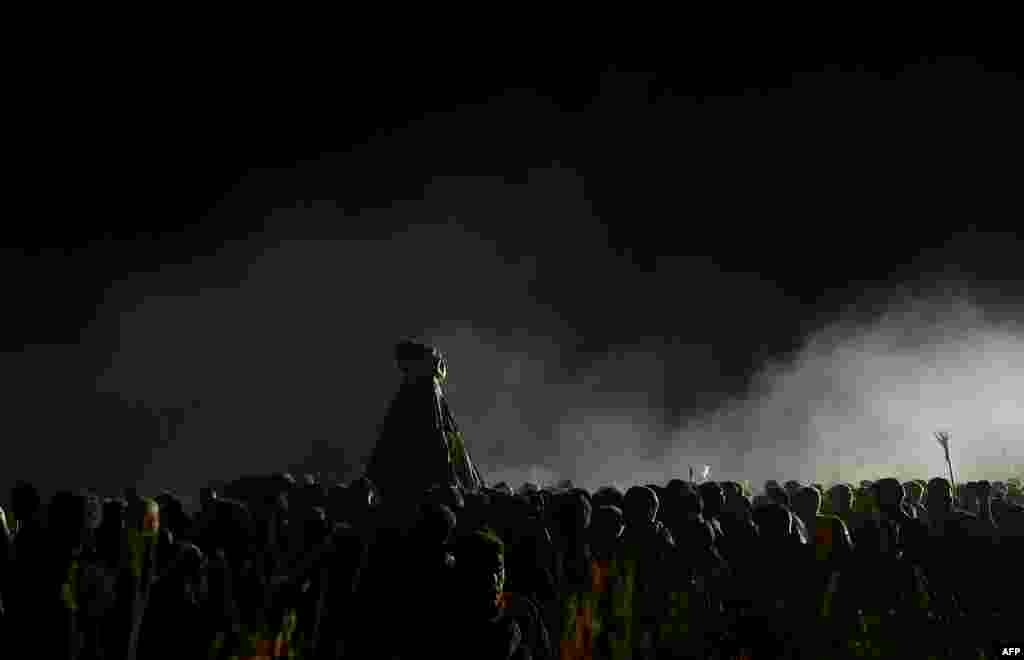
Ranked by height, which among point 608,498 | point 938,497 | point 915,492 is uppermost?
point 915,492

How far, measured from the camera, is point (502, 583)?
6238 millimetres

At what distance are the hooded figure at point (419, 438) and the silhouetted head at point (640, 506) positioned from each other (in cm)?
1179

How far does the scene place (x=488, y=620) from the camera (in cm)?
610

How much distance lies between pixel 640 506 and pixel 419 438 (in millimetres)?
13305

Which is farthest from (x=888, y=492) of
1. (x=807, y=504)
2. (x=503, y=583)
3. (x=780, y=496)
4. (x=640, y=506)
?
(x=503, y=583)

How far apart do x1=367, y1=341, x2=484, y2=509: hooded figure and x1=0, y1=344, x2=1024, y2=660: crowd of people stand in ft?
35.8

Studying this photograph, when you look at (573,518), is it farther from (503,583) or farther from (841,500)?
(841,500)

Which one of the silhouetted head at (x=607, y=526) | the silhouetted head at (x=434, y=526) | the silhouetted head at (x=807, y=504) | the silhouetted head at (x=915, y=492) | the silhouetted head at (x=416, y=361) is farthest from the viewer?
the silhouetted head at (x=416, y=361)

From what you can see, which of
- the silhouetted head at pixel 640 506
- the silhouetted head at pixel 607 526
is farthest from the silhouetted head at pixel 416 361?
the silhouetted head at pixel 607 526

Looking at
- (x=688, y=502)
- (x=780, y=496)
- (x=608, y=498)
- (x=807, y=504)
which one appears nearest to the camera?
(x=688, y=502)

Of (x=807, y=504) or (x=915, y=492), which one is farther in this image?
(x=915, y=492)

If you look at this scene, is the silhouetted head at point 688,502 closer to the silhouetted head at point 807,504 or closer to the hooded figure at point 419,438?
the silhouetted head at point 807,504

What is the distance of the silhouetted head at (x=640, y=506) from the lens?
10.4m

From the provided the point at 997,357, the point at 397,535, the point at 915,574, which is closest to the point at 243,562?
the point at 397,535
